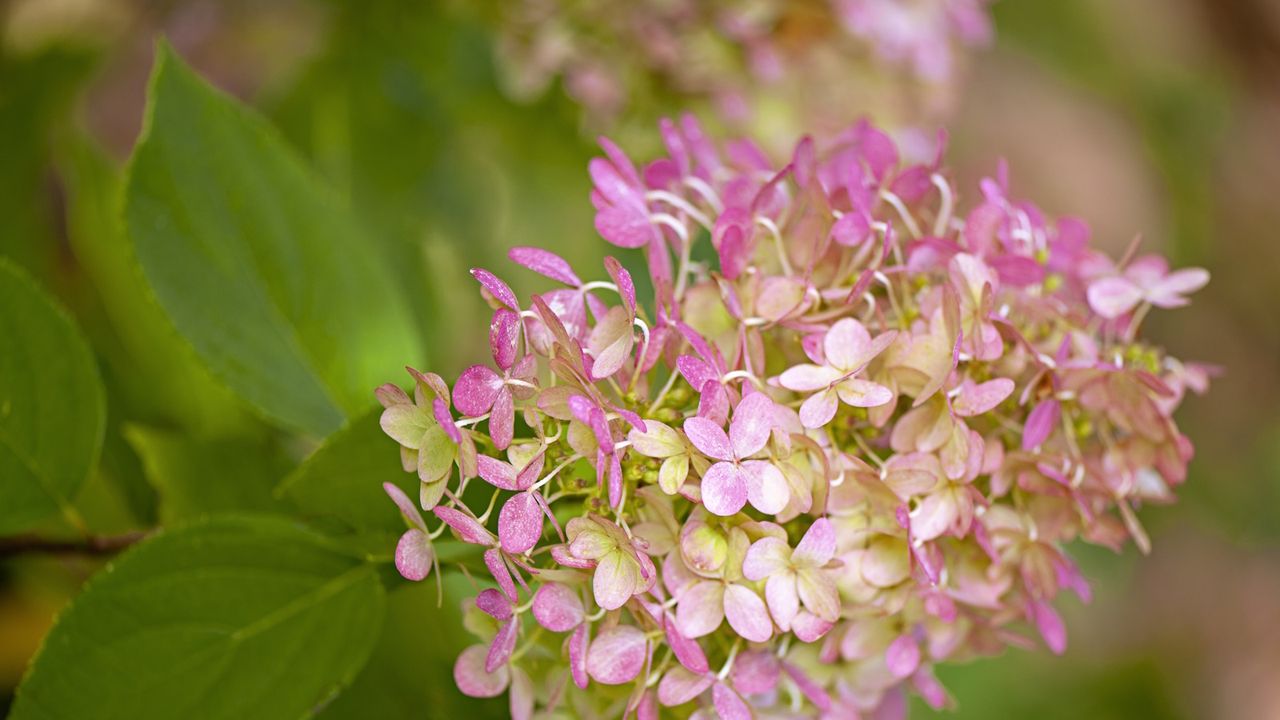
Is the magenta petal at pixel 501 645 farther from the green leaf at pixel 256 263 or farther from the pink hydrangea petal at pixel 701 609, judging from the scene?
the green leaf at pixel 256 263

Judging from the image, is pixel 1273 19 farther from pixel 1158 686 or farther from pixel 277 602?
pixel 277 602

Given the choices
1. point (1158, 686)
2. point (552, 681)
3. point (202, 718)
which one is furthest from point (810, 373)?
point (1158, 686)

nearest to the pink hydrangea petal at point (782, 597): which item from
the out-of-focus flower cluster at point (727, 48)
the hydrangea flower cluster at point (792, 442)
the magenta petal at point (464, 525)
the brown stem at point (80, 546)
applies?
the hydrangea flower cluster at point (792, 442)

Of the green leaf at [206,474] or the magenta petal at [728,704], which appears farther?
the green leaf at [206,474]

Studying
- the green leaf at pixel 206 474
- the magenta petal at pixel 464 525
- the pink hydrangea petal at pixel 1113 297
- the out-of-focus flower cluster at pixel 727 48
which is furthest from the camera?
the out-of-focus flower cluster at pixel 727 48

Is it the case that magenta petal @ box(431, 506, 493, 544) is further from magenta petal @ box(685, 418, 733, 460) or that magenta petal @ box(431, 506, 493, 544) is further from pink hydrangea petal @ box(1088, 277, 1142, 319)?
pink hydrangea petal @ box(1088, 277, 1142, 319)

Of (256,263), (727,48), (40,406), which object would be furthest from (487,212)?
(40,406)

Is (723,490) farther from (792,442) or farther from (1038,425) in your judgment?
(1038,425)
